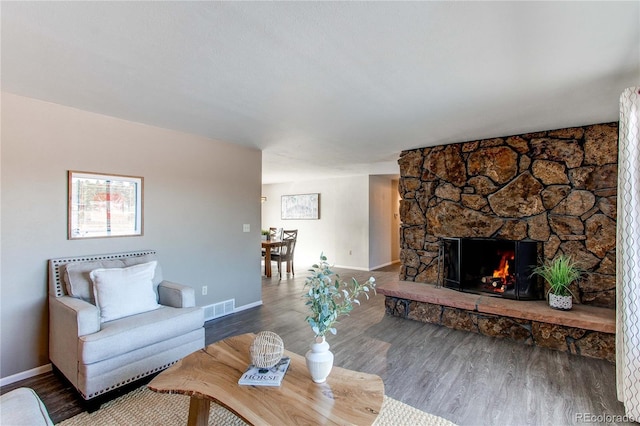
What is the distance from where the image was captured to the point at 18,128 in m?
2.47

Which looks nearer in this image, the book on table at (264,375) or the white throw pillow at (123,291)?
the book on table at (264,375)

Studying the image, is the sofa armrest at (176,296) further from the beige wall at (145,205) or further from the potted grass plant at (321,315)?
the potted grass plant at (321,315)

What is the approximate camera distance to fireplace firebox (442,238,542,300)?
3586 mm

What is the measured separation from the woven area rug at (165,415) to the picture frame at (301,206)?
5.94m

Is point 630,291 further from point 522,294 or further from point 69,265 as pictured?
point 69,265

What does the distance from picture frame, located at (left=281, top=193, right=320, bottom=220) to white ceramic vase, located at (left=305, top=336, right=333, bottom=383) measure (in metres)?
6.33

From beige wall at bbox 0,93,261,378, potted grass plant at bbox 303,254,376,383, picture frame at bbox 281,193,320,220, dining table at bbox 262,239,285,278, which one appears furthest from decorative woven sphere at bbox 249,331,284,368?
picture frame at bbox 281,193,320,220

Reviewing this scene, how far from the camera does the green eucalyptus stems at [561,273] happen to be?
316 centimetres

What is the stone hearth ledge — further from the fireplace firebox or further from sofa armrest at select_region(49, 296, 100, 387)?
sofa armrest at select_region(49, 296, 100, 387)

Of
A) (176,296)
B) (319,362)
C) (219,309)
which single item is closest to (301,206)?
(219,309)

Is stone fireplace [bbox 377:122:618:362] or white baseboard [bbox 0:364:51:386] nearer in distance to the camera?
white baseboard [bbox 0:364:51:386]

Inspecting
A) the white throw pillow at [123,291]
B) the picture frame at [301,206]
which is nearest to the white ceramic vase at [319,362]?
the white throw pillow at [123,291]

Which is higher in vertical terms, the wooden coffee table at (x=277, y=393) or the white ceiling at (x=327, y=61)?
the white ceiling at (x=327, y=61)

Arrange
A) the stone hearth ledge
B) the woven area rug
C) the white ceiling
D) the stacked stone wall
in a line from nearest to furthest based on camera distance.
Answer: the white ceiling, the woven area rug, the stone hearth ledge, the stacked stone wall
